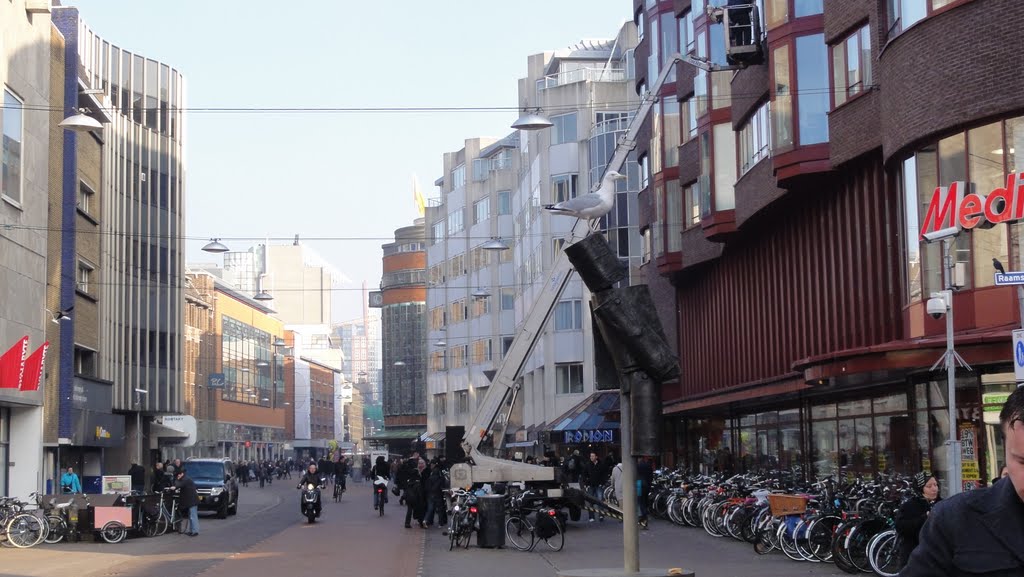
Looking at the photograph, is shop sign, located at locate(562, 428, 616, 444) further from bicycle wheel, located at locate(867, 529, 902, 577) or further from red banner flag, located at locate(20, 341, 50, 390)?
bicycle wheel, located at locate(867, 529, 902, 577)

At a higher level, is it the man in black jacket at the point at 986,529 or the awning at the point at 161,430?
the awning at the point at 161,430

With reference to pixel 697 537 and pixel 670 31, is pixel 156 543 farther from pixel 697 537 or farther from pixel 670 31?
pixel 670 31

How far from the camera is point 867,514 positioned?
20375 millimetres

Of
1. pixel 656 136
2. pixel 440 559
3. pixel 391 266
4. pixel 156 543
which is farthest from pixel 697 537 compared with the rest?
pixel 391 266

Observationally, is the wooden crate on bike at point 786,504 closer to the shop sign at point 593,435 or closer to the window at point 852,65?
the window at point 852,65

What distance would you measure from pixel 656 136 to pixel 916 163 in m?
21.5

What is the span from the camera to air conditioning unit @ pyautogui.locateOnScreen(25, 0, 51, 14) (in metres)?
37.3

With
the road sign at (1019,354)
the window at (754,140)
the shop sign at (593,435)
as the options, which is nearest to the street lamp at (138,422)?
the shop sign at (593,435)

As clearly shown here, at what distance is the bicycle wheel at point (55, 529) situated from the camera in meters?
29.9

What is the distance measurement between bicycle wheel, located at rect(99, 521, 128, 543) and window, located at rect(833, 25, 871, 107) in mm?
17790

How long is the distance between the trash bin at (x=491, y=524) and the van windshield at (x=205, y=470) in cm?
1927

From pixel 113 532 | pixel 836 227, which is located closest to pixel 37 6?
pixel 113 532

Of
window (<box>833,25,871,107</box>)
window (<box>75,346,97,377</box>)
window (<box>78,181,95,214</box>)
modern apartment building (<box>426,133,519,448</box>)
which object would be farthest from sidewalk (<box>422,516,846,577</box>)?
modern apartment building (<box>426,133,519,448</box>)

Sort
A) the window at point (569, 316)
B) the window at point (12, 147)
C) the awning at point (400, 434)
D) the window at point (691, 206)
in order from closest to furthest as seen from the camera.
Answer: the window at point (12, 147) < the window at point (691, 206) < the window at point (569, 316) < the awning at point (400, 434)
